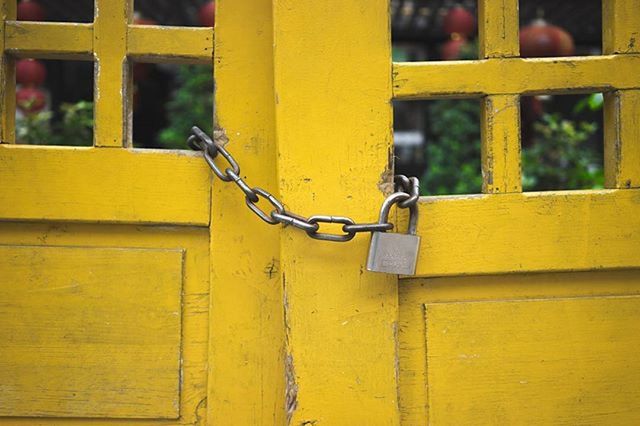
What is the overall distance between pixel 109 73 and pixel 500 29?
0.55 m

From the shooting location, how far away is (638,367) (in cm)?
95

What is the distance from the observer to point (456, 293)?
942 millimetres

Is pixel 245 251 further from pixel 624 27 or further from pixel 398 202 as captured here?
pixel 624 27

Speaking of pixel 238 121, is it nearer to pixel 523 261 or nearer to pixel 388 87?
pixel 388 87

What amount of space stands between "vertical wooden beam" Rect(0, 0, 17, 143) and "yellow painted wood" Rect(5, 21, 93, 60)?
0.01m

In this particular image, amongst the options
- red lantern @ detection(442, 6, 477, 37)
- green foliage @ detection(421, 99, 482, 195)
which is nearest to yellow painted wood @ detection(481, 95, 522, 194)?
red lantern @ detection(442, 6, 477, 37)

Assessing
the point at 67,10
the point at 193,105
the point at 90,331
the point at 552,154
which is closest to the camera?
the point at 90,331

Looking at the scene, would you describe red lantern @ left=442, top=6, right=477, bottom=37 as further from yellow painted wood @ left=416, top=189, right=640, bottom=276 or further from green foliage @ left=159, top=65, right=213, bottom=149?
yellow painted wood @ left=416, top=189, right=640, bottom=276

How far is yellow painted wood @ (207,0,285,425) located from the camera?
94 centimetres

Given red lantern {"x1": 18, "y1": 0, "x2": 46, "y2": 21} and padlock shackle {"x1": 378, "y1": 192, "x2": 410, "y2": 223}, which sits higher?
red lantern {"x1": 18, "y1": 0, "x2": 46, "y2": 21}

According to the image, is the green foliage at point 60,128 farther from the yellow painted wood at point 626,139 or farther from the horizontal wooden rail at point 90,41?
the yellow painted wood at point 626,139

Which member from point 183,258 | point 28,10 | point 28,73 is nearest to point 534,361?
point 183,258

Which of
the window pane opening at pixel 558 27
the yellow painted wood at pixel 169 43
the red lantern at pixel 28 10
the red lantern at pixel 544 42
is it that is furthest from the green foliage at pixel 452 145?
the yellow painted wood at pixel 169 43

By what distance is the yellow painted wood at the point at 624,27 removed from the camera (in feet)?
3.13
